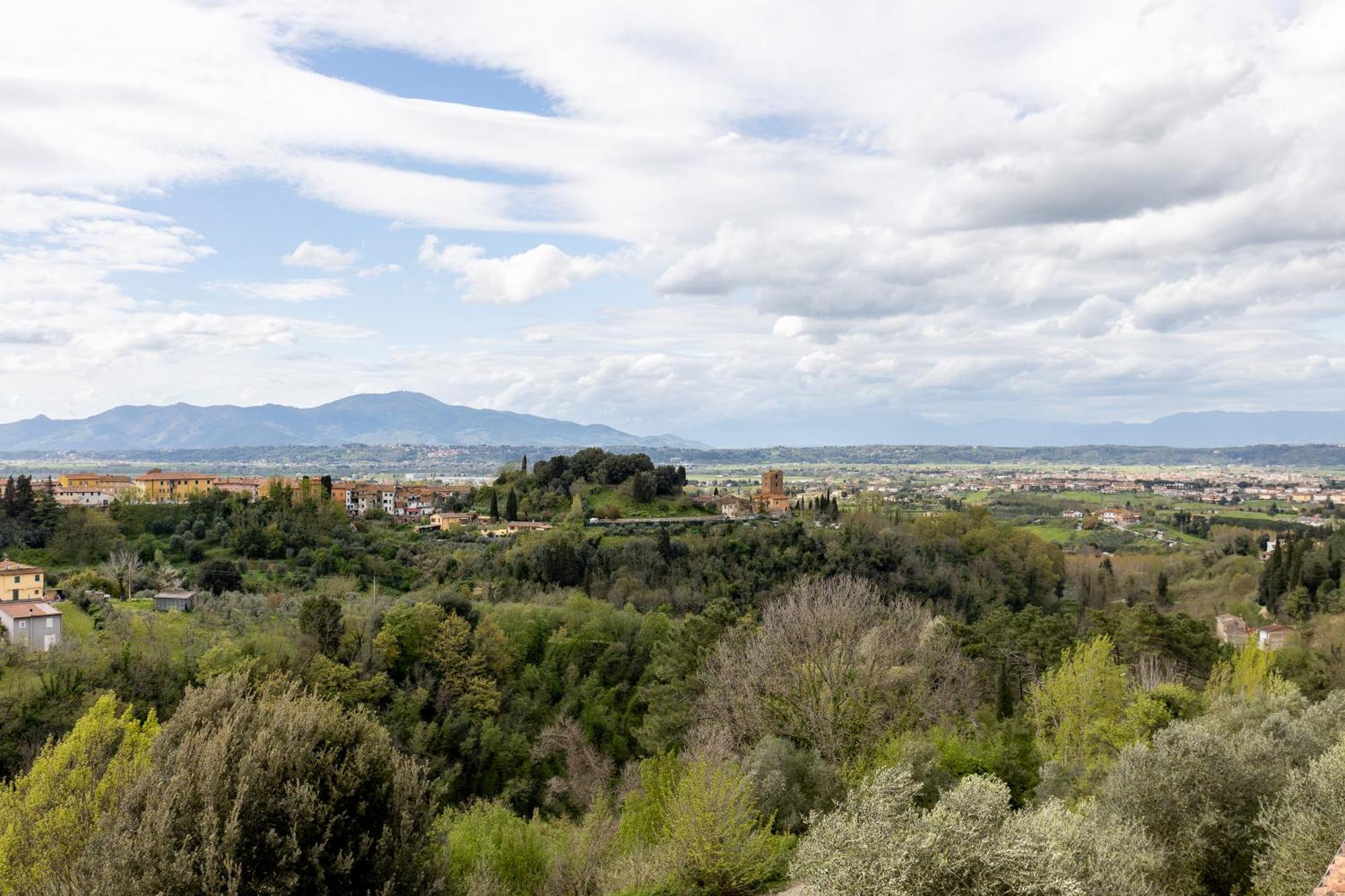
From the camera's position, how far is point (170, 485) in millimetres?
84375

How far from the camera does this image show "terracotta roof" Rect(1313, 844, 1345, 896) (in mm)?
8672

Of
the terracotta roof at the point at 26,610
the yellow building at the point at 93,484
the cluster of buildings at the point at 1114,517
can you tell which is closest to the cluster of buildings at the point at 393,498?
the yellow building at the point at 93,484

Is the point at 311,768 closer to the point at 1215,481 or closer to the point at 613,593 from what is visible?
the point at 613,593

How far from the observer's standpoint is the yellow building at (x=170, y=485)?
79.8 m

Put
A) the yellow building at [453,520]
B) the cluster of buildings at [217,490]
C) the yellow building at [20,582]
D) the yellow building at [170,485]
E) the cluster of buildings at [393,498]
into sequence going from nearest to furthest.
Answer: the yellow building at [20,582], the cluster of buildings at [217,490], the yellow building at [453,520], the yellow building at [170,485], the cluster of buildings at [393,498]

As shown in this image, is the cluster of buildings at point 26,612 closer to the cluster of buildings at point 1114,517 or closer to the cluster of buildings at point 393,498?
the cluster of buildings at point 393,498

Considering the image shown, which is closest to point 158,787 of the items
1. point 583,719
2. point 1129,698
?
point 1129,698

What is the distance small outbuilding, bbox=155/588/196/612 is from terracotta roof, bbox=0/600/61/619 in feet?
18.6

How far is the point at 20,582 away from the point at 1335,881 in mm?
52542

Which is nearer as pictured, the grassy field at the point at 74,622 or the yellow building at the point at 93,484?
the grassy field at the point at 74,622

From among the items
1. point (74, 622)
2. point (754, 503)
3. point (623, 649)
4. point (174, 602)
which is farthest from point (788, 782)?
point (754, 503)

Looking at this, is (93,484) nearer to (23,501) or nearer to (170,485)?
(170,485)

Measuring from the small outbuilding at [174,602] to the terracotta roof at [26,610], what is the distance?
565 centimetres

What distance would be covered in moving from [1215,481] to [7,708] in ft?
695
